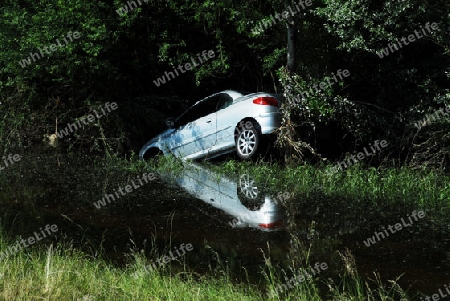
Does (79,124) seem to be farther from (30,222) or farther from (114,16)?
(30,222)

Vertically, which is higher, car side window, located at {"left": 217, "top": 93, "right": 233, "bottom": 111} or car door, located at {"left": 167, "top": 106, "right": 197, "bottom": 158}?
car side window, located at {"left": 217, "top": 93, "right": 233, "bottom": 111}

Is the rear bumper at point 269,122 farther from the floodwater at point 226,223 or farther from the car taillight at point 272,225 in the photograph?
the car taillight at point 272,225

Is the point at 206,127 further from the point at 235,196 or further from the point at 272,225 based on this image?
the point at 272,225

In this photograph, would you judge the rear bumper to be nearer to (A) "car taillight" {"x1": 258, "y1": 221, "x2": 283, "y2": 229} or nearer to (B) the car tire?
(B) the car tire

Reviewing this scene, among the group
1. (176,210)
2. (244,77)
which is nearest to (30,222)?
(176,210)

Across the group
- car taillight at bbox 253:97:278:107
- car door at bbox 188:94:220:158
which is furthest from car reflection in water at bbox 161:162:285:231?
car taillight at bbox 253:97:278:107

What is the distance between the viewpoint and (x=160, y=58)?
1516 centimetres

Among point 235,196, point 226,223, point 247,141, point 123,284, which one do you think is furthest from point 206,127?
point 123,284

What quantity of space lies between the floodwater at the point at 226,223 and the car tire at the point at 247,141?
29.8 inches

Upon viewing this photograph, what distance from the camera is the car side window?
13.5m

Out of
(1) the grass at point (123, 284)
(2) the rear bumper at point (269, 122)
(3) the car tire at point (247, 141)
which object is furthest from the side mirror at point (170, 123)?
(1) the grass at point (123, 284)

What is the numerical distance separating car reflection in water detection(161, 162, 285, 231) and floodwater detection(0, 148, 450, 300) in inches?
0.7

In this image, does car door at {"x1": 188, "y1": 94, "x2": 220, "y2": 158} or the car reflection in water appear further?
car door at {"x1": 188, "y1": 94, "x2": 220, "y2": 158}

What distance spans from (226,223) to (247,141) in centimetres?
429
